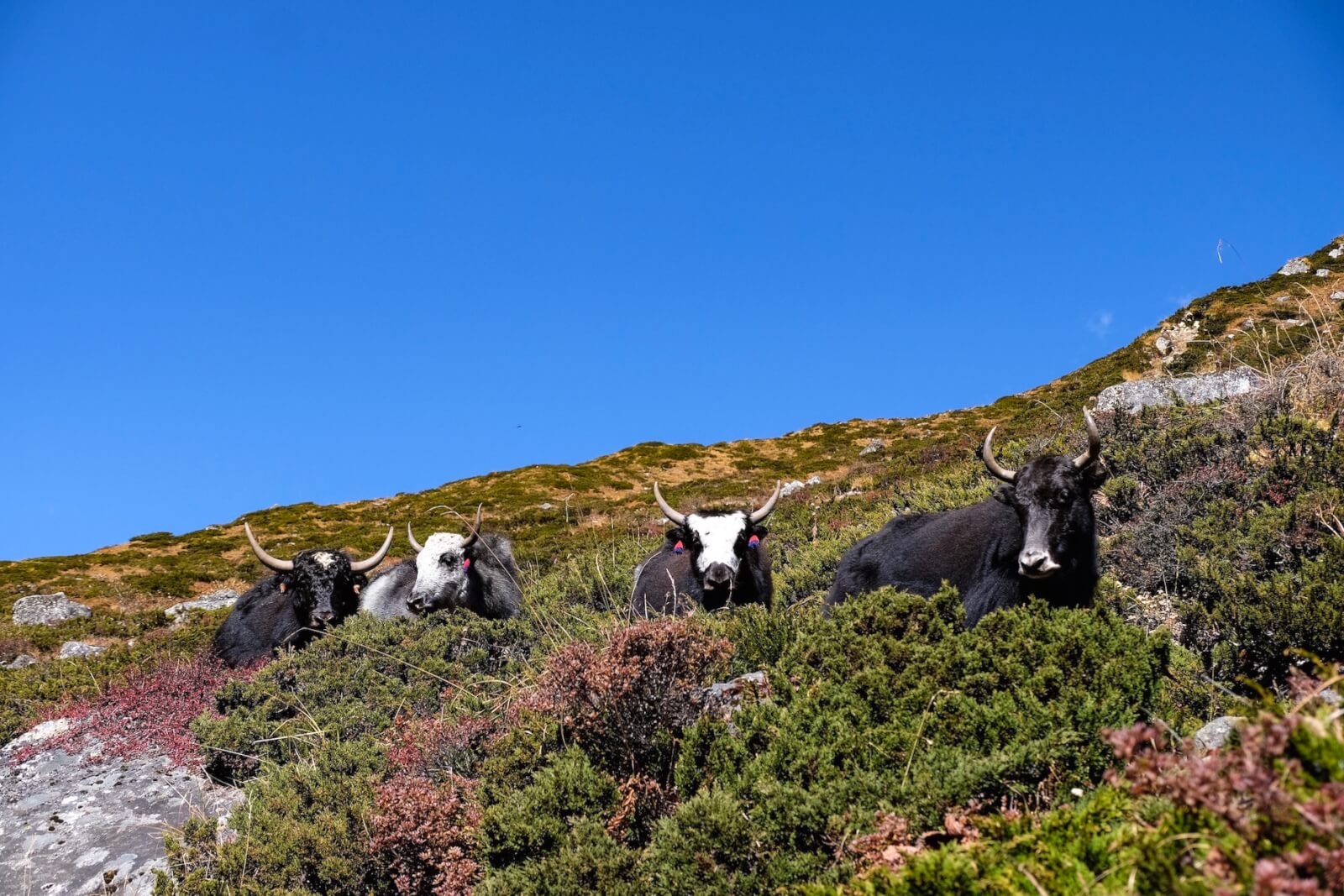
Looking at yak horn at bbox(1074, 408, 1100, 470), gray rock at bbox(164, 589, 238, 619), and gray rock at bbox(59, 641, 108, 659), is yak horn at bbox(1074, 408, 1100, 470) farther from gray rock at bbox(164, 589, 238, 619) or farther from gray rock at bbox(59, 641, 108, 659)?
gray rock at bbox(164, 589, 238, 619)

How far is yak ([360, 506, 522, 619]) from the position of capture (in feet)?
39.3

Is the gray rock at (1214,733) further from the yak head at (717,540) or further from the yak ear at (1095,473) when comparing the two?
the yak head at (717,540)

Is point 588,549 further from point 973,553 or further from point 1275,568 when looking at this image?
point 1275,568

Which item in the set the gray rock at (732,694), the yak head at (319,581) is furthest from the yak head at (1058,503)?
the yak head at (319,581)

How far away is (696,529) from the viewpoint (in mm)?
A: 10734

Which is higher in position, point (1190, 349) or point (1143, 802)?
point (1190, 349)

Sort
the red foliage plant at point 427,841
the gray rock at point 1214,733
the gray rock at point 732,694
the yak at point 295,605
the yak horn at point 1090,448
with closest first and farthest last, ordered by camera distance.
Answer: the gray rock at point 1214,733, the red foliage plant at point 427,841, the gray rock at point 732,694, the yak horn at point 1090,448, the yak at point 295,605

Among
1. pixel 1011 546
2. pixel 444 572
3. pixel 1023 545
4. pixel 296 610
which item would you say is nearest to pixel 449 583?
pixel 444 572

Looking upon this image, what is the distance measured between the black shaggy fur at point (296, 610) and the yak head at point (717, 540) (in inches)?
186

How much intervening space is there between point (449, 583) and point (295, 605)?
233cm

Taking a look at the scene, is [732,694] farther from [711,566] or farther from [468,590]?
[468,590]

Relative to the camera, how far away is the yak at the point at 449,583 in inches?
472

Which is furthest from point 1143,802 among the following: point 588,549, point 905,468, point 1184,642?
point 905,468

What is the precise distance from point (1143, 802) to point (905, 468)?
17179 mm
